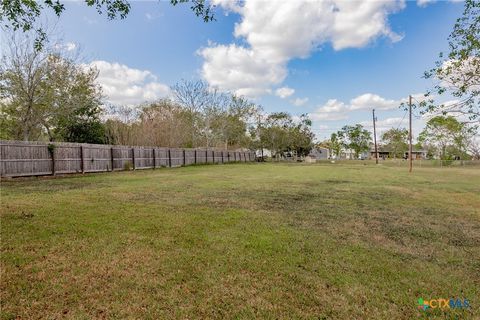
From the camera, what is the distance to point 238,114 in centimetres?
4394

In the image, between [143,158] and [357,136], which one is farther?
[357,136]

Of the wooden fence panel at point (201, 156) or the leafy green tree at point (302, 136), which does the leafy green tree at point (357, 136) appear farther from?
the wooden fence panel at point (201, 156)

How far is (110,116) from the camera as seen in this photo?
2905 cm

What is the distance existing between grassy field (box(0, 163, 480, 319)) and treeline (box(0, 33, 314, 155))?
3722mm

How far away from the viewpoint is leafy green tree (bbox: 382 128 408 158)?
65644 millimetres

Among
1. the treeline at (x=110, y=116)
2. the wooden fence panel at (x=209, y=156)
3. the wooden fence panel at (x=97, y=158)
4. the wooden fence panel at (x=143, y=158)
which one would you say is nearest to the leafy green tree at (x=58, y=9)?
the treeline at (x=110, y=116)

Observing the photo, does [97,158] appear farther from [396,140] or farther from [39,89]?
[396,140]

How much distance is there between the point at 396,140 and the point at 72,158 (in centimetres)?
7106

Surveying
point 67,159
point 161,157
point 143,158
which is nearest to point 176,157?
point 161,157


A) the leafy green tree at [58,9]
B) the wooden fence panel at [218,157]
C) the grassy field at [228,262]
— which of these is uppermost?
the leafy green tree at [58,9]

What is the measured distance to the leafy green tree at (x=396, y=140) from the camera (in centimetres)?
A: 6564

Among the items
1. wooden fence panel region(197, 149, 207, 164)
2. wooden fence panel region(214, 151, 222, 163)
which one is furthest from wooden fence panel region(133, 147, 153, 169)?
wooden fence panel region(214, 151, 222, 163)

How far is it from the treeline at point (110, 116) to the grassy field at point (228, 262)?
3722 millimetres

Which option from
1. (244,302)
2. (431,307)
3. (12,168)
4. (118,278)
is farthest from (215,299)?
(12,168)
